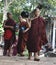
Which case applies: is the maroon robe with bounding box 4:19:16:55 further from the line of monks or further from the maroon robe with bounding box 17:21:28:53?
the maroon robe with bounding box 17:21:28:53

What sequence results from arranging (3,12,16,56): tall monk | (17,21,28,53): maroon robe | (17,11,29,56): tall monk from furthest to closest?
1. (3,12,16,56): tall monk
2. (17,21,28,53): maroon robe
3. (17,11,29,56): tall monk

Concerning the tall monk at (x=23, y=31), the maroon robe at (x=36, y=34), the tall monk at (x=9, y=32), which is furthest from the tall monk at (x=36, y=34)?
the tall monk at (x=9, y=32)

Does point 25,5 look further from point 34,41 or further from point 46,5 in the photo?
point 34,41

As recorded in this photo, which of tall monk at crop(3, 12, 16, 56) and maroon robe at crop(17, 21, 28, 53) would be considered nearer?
maroon robe at crop(17, 21, 28, 53)

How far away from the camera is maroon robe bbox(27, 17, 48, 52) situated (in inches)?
430

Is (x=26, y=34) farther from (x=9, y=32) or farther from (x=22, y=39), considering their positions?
(x=9, y=32)

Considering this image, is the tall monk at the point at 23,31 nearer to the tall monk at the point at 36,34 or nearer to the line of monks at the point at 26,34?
the line of monks at the point at 26,34

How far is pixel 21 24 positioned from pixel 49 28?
17.7 metres

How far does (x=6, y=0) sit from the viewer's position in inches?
1216

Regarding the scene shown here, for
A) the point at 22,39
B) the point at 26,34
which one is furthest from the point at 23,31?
the point at 22,39

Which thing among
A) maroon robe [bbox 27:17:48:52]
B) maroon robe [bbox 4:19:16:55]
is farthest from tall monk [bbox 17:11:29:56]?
maroon robe [bbox 27:17:48:52]

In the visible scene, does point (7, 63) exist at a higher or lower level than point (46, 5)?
lower

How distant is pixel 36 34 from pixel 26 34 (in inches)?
51.3

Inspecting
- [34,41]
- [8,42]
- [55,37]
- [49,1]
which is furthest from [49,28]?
[34,41]
